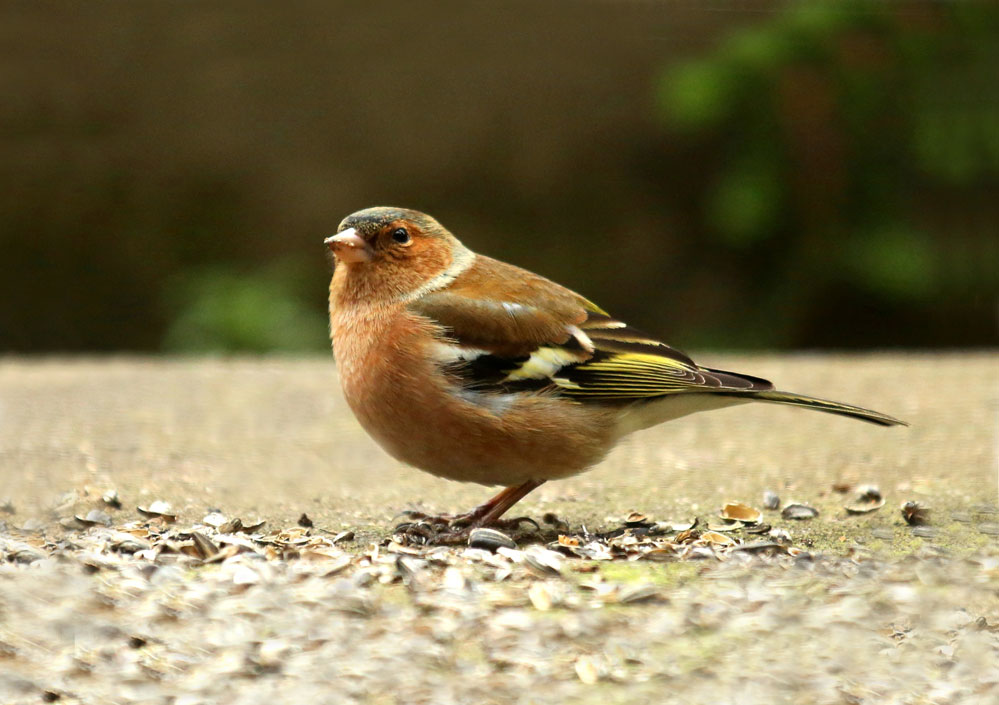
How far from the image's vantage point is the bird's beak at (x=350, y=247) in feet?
14.3

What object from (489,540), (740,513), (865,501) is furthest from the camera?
(865,501)

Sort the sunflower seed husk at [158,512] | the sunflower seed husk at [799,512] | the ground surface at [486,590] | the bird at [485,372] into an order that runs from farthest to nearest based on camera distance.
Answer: the sunflower seed husk at [799,512]
the sunflower seed husk at [158,512]
the bird at [485,372]
the ground surface at [486,590]

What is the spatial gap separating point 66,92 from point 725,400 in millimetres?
8681

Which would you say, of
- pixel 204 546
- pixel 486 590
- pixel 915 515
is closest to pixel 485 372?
pixel 486 590

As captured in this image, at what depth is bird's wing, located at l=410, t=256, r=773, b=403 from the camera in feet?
13.7

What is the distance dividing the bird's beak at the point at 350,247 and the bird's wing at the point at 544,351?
0.27 m

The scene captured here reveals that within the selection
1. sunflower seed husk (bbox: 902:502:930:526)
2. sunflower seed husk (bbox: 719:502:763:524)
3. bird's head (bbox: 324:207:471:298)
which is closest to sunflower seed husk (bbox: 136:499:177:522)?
bird's head (bbox: 324:207:471:298)

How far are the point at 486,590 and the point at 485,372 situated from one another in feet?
3.07

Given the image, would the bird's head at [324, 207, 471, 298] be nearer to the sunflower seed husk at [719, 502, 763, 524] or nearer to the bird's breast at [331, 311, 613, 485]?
the bird's breast at [331, 311, 613, 485]

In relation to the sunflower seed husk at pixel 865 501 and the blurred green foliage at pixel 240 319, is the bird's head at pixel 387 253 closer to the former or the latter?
the sunflower seed husk at pixel 865 501

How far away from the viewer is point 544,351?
4.25 metres

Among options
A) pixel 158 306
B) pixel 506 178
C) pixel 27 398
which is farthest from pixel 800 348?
pixel 27 398

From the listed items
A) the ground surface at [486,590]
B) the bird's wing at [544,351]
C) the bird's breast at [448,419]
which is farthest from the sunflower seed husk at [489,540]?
the bird's wing at [544,351]

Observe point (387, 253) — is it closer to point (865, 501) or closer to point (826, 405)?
point (826, 405)
